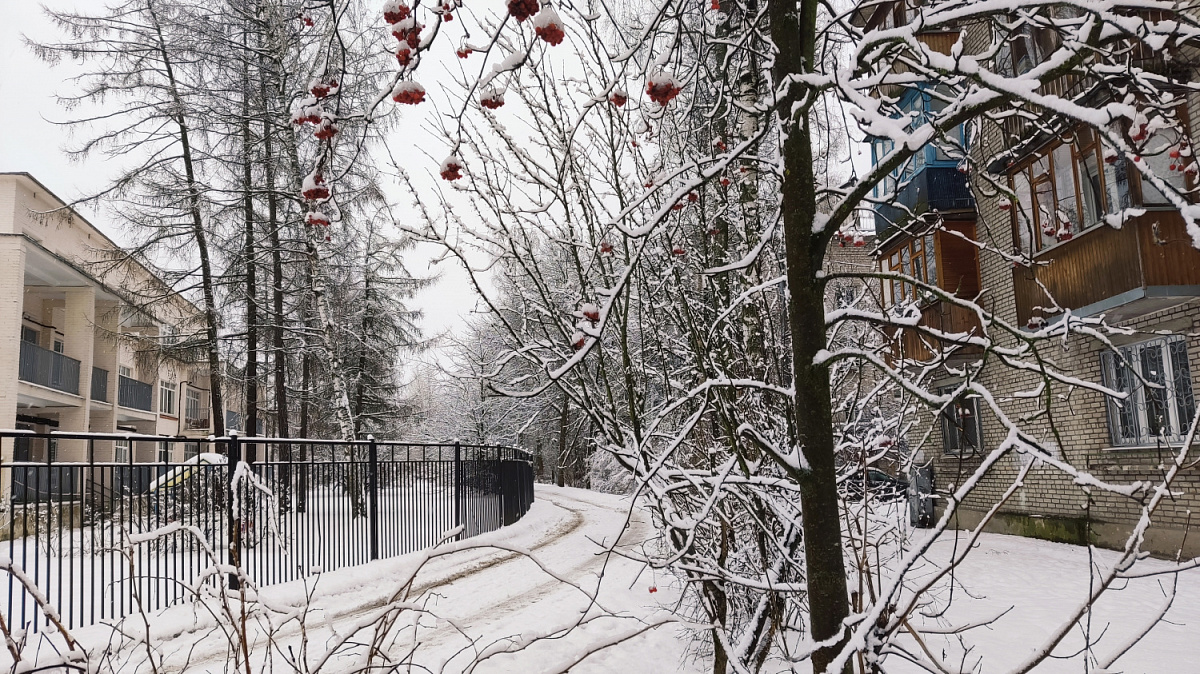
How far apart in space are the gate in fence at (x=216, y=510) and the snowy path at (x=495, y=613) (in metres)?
0.45

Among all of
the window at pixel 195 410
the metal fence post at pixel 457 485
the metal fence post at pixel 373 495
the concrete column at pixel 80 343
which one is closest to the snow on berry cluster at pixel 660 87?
the metal fence post at pixel 373 495

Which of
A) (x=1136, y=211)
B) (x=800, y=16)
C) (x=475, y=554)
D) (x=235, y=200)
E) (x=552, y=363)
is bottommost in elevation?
(x=475, y=554)

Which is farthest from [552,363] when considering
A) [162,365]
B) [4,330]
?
[4,330]

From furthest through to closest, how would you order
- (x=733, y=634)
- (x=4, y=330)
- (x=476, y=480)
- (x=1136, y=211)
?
(x=4, y=330) < (x=476, y=480) < (x=733, y=634) < (x=1136, y=211)

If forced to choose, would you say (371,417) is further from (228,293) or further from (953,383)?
(953,383)

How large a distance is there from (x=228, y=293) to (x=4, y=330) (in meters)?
6.63

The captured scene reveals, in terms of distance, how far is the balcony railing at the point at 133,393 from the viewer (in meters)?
25.6

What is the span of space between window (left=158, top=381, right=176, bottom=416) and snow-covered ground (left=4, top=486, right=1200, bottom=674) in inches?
1073

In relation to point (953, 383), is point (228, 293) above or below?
above

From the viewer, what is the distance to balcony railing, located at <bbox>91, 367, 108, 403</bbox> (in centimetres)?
2328

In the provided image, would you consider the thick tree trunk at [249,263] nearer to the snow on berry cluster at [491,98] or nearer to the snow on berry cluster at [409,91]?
the snow on berry cluster at [491,98]

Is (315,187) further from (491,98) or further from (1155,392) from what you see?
(1155,392)

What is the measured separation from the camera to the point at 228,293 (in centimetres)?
1530

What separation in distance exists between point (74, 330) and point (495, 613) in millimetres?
20444
